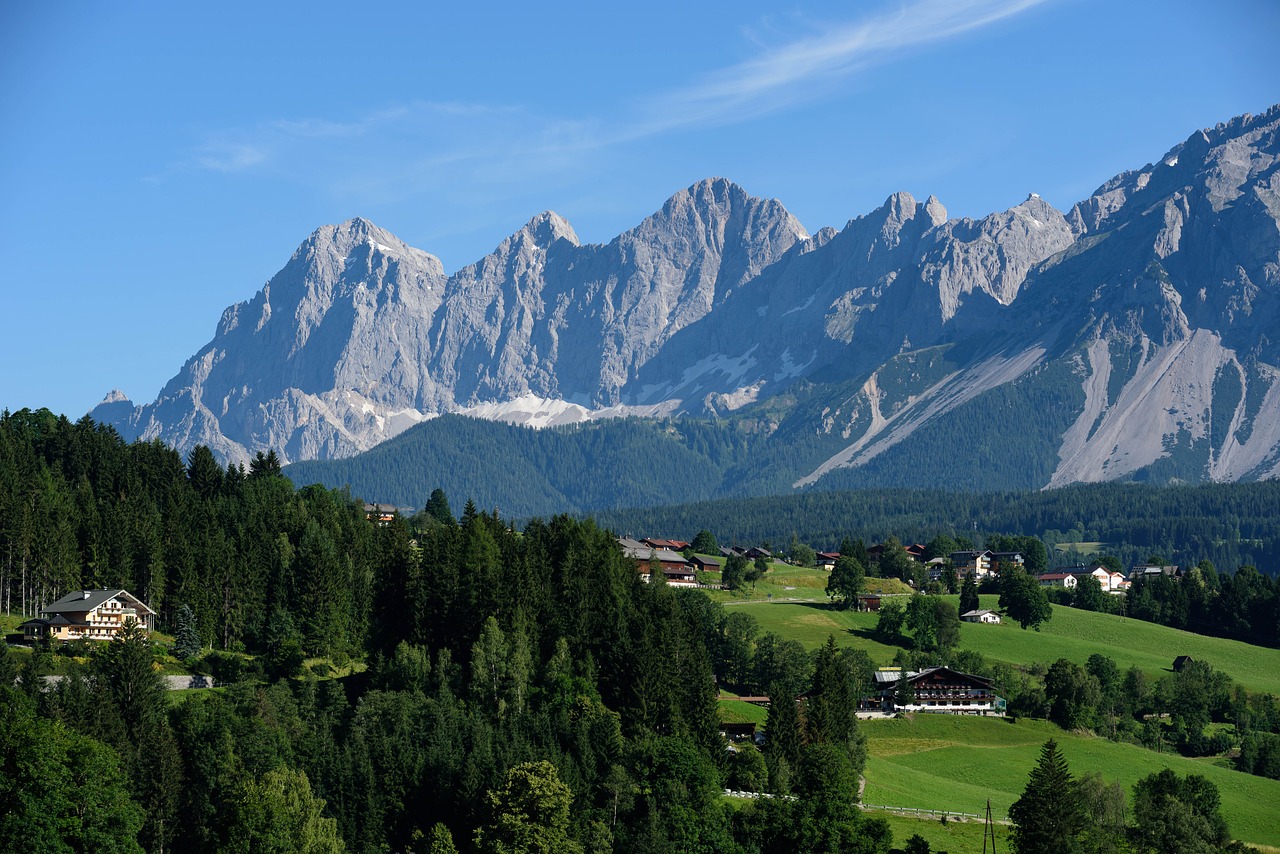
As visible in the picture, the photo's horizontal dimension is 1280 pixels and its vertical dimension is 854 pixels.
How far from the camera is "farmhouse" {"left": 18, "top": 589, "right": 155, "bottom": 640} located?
11500 centimetres

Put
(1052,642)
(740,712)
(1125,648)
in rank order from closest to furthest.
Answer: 1. (740,712)
2. (1052,642)
3. (1125,648)

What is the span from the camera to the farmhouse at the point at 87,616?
377ft

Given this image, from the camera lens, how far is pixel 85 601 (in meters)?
117

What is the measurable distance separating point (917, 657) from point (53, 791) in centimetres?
9867

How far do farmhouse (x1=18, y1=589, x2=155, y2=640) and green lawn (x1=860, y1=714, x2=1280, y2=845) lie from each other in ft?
183

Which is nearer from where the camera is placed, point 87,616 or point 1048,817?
point 1048,817

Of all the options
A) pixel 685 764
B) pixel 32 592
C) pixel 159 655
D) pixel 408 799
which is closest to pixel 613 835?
pixel 685 764

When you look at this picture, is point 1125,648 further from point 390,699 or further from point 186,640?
point 186,640

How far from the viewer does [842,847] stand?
308 feet

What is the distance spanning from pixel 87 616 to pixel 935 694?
75.7 m

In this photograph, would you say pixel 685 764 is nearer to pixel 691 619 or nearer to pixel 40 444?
pixel 691 619

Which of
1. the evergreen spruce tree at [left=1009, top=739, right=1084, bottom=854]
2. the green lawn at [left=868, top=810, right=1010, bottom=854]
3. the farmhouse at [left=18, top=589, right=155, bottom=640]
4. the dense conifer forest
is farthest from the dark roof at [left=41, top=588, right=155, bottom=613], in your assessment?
the evergreen spruce tree at [left=1009, top=739, right=1084, bottom=854]

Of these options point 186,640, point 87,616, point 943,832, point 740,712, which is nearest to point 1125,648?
point 740,712

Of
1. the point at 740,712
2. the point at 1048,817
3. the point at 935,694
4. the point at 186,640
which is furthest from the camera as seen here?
the point at 935,694
